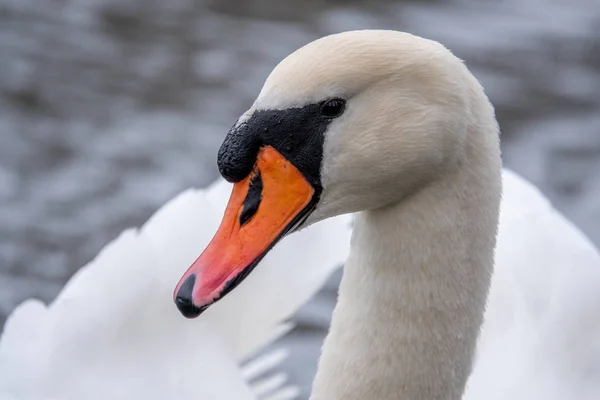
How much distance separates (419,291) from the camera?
2340 millimetres

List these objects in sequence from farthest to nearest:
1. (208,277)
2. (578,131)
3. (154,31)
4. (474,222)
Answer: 1. (154,31)
2. (578,131)
3. (474,222)
4. (208,277)

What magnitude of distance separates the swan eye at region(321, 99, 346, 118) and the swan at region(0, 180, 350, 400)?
140 cm

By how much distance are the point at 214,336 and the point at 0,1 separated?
3.15 meters

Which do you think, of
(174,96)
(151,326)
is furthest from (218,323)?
(174,96)

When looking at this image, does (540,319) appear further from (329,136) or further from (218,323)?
(329,136)

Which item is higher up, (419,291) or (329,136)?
(329,136)

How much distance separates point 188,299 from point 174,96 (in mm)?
3599

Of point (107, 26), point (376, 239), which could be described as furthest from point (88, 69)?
point (376, 239)

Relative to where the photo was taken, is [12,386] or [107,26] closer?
[12,386]

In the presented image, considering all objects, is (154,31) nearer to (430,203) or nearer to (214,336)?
(214,336)

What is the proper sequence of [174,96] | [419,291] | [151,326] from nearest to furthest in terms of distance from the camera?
[419,291]
[151,326]
[174,96]

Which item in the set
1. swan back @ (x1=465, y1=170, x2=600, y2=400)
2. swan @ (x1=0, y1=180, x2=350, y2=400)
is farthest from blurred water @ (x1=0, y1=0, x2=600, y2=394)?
swan back @ (x1=465, y1=170, x2=600, y2=400)

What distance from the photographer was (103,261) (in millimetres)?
3605

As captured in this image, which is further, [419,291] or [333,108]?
[419,291]
